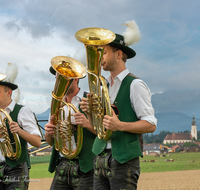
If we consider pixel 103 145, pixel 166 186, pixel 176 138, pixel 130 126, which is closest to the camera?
pixel 130 126

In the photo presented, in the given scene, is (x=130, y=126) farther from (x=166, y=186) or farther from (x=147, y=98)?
(x=166, y=186)

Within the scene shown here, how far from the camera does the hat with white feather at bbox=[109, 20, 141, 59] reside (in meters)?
3.00

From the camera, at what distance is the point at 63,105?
364 centimetres

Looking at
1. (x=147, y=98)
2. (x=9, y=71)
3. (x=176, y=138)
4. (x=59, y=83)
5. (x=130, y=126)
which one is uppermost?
(x=9, y=71)

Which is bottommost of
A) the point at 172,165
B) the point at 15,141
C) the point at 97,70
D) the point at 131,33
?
the point at 172,165

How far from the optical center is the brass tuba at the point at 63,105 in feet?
11.5

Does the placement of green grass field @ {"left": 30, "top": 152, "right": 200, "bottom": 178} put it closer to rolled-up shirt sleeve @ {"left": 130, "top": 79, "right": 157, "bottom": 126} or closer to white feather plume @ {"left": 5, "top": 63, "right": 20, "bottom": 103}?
white feather plume @ {"left": 5, "top": 63, "right": 20, "bottom": 103}

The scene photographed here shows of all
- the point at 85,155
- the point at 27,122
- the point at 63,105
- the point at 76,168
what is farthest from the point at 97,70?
the point at 27,122

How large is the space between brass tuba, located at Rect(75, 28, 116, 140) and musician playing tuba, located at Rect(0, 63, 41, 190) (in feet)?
5.06

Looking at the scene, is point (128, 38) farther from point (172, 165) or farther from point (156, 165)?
point (172, 165)

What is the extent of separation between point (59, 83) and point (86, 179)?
52.3 inches

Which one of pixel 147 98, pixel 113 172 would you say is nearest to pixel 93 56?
pixel 147 98

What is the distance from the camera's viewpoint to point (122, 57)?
309cm

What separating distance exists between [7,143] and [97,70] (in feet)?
6.69
